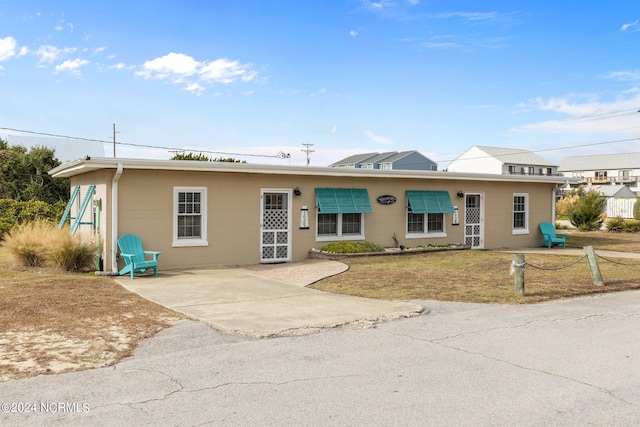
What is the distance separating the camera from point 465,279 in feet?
39.9

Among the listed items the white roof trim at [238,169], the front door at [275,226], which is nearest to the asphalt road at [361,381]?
the white roof trim at [238,169]

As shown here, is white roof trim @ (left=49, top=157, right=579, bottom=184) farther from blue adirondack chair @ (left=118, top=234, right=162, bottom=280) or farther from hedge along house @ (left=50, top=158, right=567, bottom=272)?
blue adirondack chair @ (left=118, top=234, right=162, bottom=280)

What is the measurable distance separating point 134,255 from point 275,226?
4.52 m

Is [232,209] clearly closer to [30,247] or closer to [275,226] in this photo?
[275,226]

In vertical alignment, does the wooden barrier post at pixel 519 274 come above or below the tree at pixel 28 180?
below

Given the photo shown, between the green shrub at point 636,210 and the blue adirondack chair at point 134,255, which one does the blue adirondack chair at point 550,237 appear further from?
the green shrub at point 636,210

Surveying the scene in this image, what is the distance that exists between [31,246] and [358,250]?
28.4ft

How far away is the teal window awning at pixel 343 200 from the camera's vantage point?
640 inches

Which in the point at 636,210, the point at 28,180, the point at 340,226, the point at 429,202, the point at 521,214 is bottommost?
the point at 340,226

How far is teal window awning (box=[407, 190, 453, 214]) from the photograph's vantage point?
1789 centimetres

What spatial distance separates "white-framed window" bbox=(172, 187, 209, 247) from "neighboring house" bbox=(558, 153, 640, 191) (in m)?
75.1

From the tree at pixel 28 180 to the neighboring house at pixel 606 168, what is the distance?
71.7m

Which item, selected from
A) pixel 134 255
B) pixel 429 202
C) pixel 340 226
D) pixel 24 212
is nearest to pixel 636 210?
pixel 429 202

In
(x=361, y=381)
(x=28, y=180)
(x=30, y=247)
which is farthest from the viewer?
A: (x=28, y=180)
